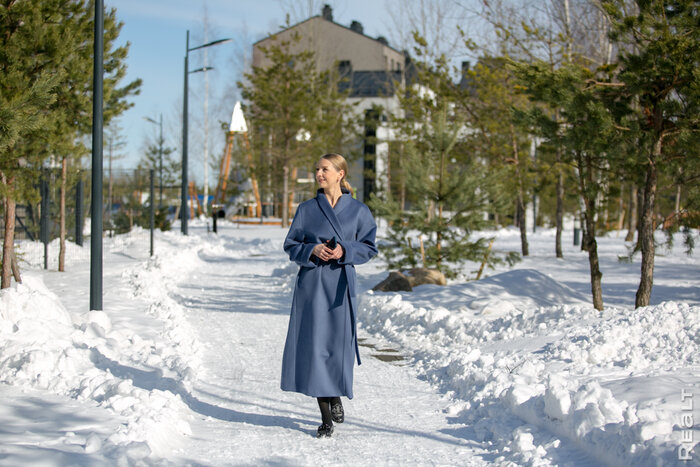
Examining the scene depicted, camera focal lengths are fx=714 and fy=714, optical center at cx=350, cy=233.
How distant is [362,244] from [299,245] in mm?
450

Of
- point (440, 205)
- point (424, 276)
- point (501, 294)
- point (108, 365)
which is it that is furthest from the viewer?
point (440, 205)

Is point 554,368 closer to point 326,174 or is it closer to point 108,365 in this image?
point 326,174

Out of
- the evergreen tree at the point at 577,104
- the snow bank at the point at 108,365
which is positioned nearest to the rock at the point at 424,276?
the evergreen tree at the point at 577,104

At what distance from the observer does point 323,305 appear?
500 centimetres

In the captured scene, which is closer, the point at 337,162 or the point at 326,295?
the point at 326,295

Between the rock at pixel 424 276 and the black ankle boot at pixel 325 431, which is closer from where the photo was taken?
the black ankle boot at pixel 325 431

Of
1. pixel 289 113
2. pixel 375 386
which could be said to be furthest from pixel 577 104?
pixel 289 113

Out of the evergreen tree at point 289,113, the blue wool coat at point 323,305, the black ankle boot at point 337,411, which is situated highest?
the evergreen tree at point 289,113

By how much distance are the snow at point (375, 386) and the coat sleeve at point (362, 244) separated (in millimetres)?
1223

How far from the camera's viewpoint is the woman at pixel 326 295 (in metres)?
4.93

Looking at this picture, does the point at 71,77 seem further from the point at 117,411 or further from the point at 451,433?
the point at 451,433

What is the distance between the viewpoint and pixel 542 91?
10016mm

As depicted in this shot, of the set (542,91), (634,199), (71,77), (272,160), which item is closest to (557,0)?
(542,91)

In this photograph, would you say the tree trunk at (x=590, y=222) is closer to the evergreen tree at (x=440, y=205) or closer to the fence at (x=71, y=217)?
the evergreen tree at (x=440, y=205)
